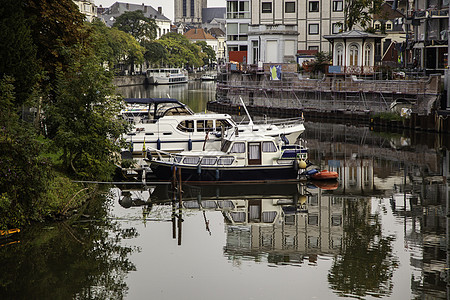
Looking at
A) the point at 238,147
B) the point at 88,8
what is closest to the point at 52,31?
the point at 238,147

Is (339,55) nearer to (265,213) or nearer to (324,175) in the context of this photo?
(324,175)

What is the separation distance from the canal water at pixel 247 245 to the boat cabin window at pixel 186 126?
19.8 feet

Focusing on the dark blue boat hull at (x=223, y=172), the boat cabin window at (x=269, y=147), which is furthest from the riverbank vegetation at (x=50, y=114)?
the boat cabin window at (x=269, y=147)

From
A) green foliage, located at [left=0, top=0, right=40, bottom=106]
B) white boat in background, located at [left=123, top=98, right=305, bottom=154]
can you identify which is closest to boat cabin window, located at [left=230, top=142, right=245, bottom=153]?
white boat in background, located at [left=123, top=98, right=305, bottom=154]

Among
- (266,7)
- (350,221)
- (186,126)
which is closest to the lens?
(350,221)

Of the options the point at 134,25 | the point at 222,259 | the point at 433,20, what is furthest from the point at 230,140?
the point at 134,25

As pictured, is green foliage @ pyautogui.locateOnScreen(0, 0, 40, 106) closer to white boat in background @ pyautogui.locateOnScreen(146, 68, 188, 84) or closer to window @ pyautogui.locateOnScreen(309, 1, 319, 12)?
window @ pyautogui.locateOnScreen(309, 1, 319, 12)

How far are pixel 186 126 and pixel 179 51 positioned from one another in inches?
4863

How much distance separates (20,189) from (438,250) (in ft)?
44.3

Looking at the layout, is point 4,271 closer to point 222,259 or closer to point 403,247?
point 222,259

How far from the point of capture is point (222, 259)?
2216 cm

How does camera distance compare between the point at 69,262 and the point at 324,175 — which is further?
the point at 324,175

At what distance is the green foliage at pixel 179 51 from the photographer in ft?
497

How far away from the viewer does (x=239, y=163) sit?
3159cm
